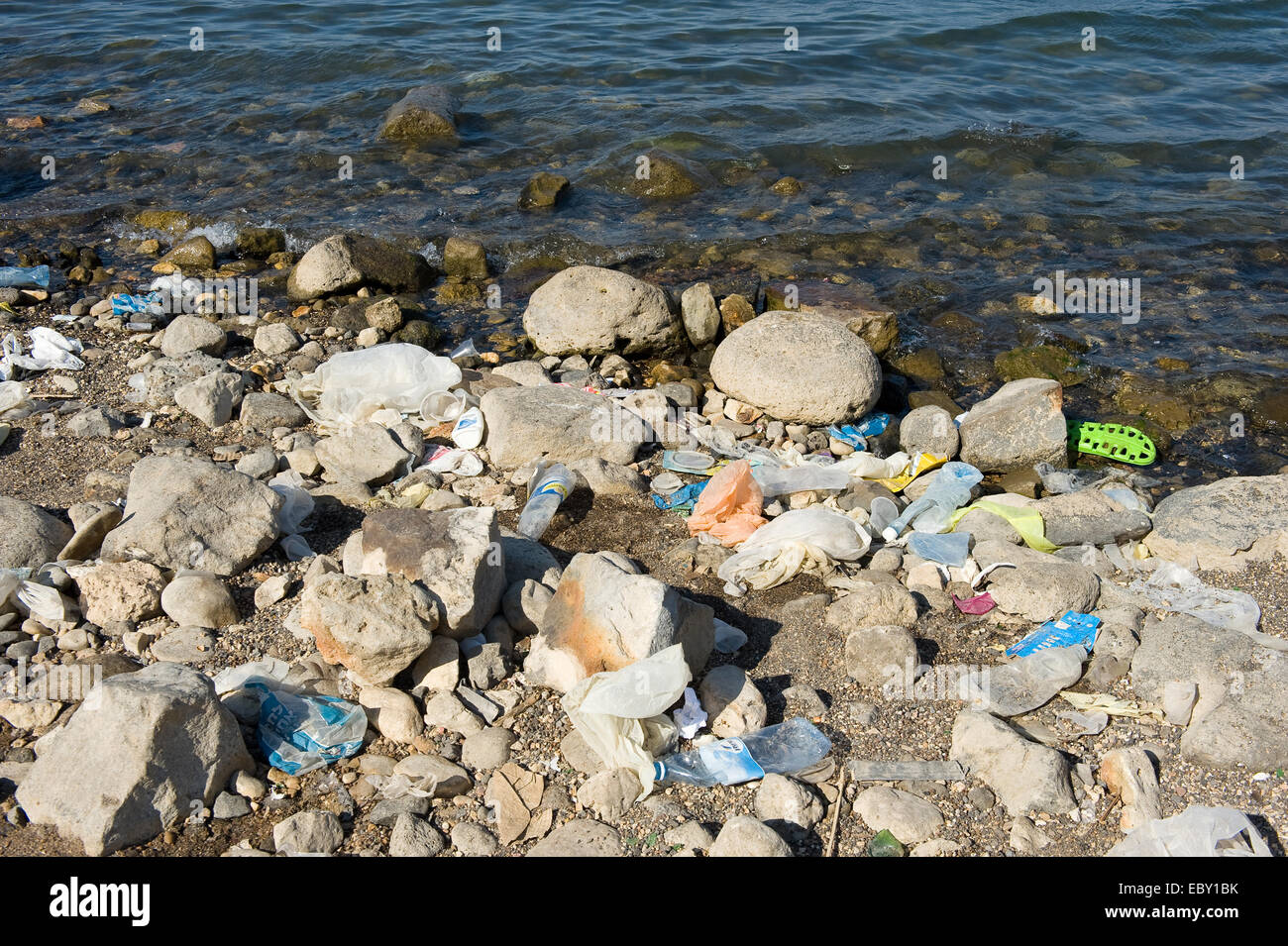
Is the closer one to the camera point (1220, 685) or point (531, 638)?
point (1220, 685)

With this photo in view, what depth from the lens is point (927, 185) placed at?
10.2 meters

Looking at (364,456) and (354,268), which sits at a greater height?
(354,268)

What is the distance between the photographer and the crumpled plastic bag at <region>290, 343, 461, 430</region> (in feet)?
19.9

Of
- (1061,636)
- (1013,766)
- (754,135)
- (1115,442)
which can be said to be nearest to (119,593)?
(1013,766)

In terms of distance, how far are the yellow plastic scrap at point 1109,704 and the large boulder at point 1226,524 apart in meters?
1.32

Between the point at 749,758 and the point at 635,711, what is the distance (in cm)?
47

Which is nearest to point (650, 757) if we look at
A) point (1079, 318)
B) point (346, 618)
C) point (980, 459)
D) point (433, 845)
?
point (433, 845)

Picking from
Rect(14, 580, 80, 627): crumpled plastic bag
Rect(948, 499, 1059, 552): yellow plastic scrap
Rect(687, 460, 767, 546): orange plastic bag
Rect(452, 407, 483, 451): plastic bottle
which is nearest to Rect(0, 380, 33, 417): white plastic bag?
Rect(14, 580, 80, 627): crumpled plastic bag

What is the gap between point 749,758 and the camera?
11.8 feet

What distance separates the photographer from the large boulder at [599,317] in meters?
6.93

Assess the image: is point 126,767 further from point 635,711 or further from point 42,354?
point 42,354

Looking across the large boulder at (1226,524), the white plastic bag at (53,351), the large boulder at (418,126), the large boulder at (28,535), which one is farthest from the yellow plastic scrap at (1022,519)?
the large boulder at (418,126)

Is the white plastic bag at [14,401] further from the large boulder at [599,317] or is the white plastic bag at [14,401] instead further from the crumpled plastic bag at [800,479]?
the crumpled plastic bag at [800,479]
